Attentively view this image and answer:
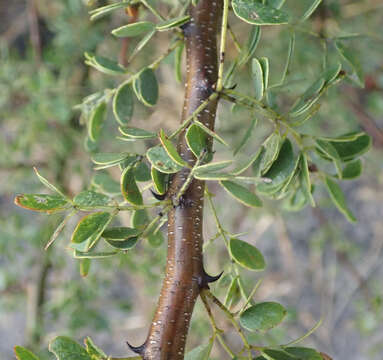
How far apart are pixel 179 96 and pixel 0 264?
62 cm

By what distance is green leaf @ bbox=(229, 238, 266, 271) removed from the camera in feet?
1.02

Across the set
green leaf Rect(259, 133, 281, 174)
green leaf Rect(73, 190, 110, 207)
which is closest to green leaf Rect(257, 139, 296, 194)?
green leaf Rect(259, 133, 281, 174)

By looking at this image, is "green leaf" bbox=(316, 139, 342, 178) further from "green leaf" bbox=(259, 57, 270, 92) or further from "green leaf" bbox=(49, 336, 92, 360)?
"green leaf" bbox=(49, 336, 92, 360)

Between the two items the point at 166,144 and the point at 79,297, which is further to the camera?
the point at 79,297

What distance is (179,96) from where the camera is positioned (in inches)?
36.7

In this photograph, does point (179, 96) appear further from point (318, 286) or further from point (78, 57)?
point (318, 286)

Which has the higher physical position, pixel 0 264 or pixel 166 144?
pixel 166 144

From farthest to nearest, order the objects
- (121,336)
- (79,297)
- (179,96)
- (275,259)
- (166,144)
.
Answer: (275,259) < (121,336) < (179,96) < (79,297) < (166,144)

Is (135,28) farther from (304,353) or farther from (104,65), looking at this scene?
(304,353)

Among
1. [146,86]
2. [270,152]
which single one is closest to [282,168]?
[270,152]

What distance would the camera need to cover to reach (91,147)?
0.43m

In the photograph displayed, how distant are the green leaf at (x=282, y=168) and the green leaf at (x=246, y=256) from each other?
0.04 metres

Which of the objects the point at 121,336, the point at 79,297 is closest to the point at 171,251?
the point at 79,297

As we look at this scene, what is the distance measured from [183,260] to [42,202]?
0.27 feet
